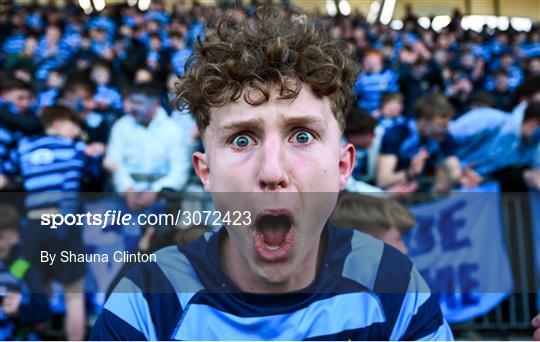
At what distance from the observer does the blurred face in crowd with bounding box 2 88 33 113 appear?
4.25 metres

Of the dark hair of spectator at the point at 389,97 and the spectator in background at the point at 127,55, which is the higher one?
the spectator in background at the point at 127,55

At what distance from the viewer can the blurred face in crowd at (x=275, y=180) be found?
1.40 meters

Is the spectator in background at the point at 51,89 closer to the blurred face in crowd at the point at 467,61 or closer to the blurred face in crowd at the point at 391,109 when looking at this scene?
the blurred face in crowd at the point at 391,109

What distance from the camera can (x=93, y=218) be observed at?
1508 millimetres

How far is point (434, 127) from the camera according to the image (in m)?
4.06

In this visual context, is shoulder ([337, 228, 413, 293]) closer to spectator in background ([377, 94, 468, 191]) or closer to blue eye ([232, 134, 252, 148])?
blue eye ([232, 134, 252, 148])

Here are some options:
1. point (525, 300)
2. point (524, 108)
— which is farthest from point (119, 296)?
point (524, 108)

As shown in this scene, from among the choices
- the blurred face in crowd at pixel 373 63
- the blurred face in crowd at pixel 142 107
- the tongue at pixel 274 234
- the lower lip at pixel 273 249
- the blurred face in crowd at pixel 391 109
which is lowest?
the lower lip at pixel 273 249

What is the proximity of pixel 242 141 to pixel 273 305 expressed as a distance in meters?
0.35

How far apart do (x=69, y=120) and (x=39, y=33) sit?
159 inches

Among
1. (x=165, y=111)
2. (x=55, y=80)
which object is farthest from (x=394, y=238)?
(x=55, y=80)

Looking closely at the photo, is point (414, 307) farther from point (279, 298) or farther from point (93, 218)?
point (93, 218)

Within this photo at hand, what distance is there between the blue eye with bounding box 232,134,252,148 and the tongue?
18 centimetres

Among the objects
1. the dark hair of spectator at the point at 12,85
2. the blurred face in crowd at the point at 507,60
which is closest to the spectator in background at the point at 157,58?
the dark hair of spectator at the point at 12,85
